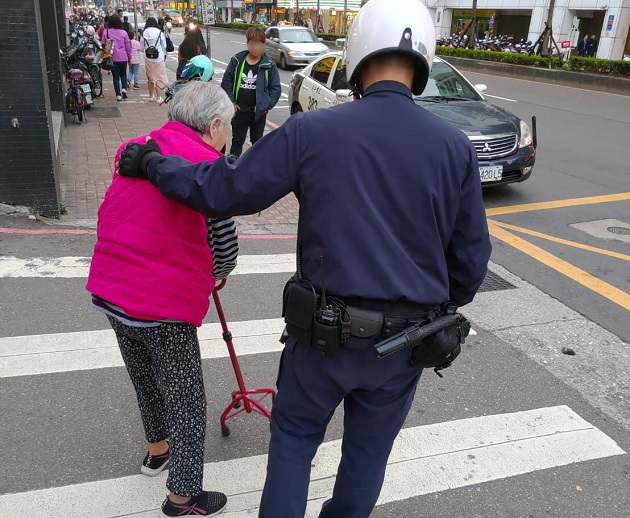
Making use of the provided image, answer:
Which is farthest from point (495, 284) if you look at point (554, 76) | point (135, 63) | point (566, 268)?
point (554, 76)

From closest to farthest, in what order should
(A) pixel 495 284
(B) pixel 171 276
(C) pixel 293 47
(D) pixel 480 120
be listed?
(B) pixel 171 276, (A) pixel 495 284, (D) pixel 480 120, (C) pixel 293 47

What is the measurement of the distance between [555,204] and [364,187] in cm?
661

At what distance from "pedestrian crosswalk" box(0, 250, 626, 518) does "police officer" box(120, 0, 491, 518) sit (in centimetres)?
84

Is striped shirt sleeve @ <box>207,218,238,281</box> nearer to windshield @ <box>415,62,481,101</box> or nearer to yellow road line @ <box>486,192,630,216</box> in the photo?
yellow road line @ <box>486,192,630,216</box>

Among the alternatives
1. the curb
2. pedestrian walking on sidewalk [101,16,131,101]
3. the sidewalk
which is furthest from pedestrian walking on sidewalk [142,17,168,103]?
the curb

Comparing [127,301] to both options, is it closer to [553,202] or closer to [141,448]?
[141,448]

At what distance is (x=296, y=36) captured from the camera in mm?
23703

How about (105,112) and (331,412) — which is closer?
(331,412)

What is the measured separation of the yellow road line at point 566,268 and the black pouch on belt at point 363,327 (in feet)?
12.4

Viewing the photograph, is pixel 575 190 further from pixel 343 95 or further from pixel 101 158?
pixel 101 158

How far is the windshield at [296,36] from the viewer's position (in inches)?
922

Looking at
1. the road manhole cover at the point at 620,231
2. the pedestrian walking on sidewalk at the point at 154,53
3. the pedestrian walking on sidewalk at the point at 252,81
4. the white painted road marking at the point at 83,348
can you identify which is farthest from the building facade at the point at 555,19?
the white painted road marking at the point at 83,348

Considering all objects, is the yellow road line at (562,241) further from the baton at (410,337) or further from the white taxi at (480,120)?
the baton at (410,337)

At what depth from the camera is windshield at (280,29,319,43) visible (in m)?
23.4
